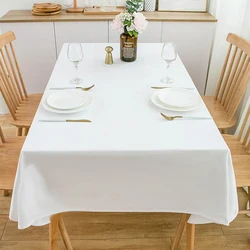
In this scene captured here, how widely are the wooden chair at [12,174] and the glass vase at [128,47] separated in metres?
0.74

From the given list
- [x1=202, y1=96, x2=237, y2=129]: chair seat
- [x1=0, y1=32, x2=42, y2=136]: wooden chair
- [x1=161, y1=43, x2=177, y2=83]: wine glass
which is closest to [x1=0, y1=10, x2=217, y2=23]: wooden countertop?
[x1=0, y1=32, x2=42, y2=136]: wooden chair

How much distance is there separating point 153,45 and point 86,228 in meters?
1.23

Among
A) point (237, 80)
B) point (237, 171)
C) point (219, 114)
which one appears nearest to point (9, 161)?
point (237, 171)

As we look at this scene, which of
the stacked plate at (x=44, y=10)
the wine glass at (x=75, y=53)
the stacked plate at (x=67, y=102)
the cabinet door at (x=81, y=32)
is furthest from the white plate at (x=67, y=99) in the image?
the stacked plate at (x=44, y=10)

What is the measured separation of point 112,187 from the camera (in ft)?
4.09

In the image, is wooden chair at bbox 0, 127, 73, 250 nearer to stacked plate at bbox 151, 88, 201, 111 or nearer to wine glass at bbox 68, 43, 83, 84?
wine glass at bbox 68, 43, 83, 84

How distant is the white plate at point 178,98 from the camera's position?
1425 mm

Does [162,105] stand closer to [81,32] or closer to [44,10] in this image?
[81,32]

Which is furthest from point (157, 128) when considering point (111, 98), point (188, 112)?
point (111, 98)

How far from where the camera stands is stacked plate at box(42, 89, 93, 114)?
4.52ft

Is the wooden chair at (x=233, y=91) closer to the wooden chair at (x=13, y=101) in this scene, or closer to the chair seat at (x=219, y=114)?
the chair seat at (x=219, y=114)

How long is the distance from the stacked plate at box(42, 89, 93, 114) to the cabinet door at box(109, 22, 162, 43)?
1.27 metres

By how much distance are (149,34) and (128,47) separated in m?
0.89

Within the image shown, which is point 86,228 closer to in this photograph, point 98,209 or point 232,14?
point 98,209
